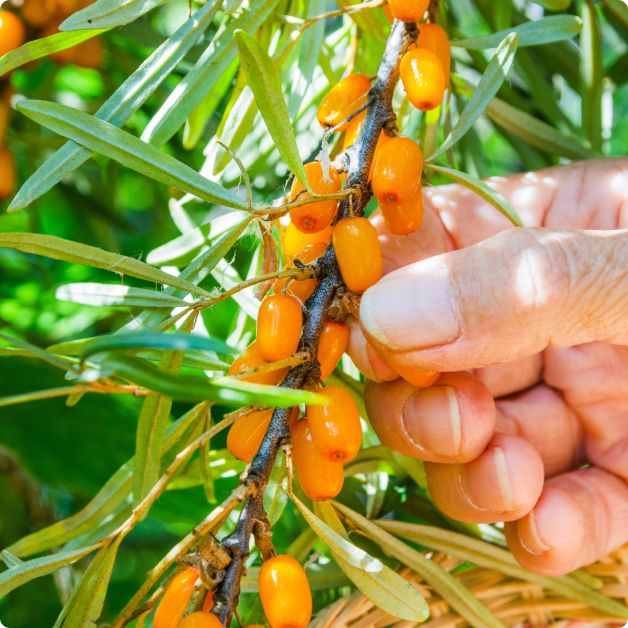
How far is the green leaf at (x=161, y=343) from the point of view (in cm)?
41

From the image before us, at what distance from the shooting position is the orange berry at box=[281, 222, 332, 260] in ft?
2.32

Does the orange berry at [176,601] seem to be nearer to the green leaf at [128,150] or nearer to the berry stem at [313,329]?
the berry stem at [313,329]

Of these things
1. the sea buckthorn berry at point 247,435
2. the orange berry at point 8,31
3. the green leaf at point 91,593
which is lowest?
the green leaf at point 91,593

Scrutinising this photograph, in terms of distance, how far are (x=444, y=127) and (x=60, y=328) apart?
728 mm

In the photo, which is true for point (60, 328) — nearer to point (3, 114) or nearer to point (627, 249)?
point (3, 114)

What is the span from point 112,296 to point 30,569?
20cm

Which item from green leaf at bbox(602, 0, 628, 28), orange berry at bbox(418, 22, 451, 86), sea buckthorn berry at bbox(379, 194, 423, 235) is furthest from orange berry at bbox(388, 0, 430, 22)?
green leaf at bbox(602, 0, 628, 28)

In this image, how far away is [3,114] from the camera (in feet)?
3.36

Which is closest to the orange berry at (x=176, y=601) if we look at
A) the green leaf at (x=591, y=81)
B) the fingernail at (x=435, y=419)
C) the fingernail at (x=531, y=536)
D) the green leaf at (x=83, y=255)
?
the green leaf at (x=83, y=255)

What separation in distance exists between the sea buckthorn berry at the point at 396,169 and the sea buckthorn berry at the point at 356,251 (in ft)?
0.11

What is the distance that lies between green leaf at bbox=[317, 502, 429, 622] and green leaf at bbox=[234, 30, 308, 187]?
0.96ft

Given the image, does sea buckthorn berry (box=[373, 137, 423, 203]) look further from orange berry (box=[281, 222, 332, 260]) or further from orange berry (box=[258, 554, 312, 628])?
orange berry (box=[258, 554, 312, 628])

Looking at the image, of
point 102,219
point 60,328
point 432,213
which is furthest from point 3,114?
point 432,213

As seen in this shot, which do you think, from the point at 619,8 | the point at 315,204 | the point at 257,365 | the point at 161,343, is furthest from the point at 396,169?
the point at 619,8
